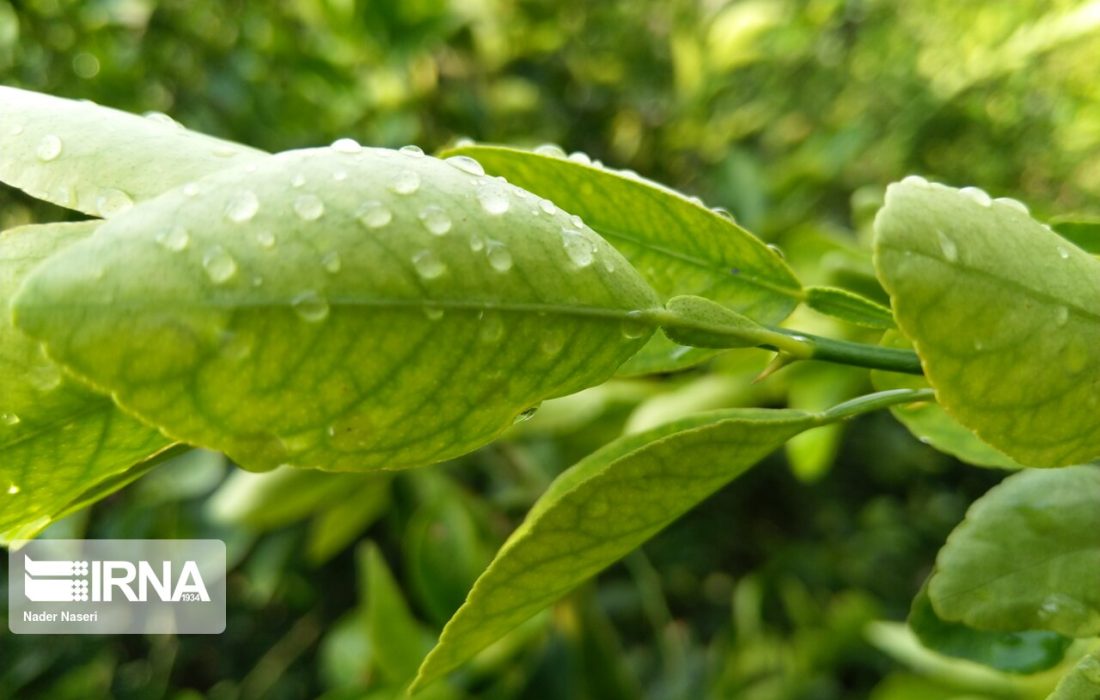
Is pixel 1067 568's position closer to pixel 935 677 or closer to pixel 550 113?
pixel 935 677

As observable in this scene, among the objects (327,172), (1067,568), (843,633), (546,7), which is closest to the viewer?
(327,172)

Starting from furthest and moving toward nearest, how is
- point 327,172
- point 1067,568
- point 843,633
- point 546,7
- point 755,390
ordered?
point 546,7 → point 843,633 → point 755,390 → point 1067,568 → point 327,172

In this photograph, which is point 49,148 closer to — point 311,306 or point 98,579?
point 311,306

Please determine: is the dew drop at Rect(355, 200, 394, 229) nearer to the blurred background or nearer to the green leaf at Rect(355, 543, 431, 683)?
the blurred background

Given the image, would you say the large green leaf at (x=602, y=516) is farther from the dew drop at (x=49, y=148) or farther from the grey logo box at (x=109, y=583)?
the grey logo box at (x=109, y=583)

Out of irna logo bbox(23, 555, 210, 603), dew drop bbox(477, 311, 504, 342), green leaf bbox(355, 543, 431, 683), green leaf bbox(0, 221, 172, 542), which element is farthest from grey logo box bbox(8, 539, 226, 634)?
dew drop bbox(477, 311, 504, 342)

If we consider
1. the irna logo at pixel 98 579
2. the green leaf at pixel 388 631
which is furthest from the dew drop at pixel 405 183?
the green leaf at pixel 388 631

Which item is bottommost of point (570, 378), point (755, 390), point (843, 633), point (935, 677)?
point (843, 633)

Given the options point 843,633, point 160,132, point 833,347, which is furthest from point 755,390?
point 160,132
